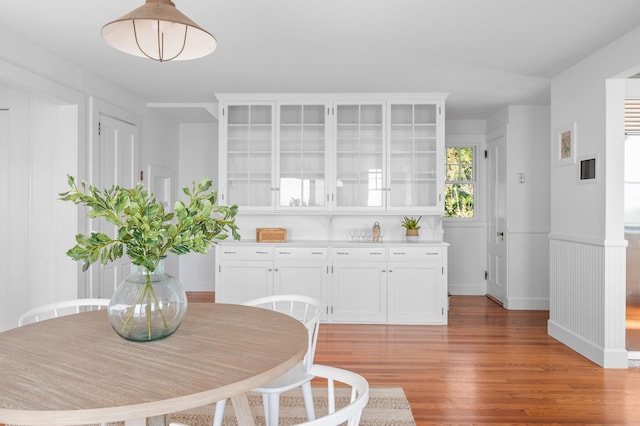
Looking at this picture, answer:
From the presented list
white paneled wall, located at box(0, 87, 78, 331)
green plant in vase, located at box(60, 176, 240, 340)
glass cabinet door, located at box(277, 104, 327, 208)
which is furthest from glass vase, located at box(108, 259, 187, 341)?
glass cabinet door, located at box(277, 104, 327, 208)

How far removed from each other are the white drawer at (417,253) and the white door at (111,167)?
2911mm

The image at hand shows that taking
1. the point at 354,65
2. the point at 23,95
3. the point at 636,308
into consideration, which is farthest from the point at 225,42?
the point at 636,308

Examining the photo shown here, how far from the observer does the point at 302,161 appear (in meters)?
5.20

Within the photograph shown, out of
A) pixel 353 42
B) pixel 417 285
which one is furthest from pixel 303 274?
pixel 353 42

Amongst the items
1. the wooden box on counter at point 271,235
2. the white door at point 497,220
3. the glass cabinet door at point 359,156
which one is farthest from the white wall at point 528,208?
the wooden box on counter at point 271,235

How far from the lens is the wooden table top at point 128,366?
1.14 meters

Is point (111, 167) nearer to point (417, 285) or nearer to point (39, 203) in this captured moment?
point (39, 203)

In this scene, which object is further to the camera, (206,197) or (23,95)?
(23,95)

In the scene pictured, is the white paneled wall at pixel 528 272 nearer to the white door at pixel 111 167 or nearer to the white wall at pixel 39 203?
the white door at pixel 111 167

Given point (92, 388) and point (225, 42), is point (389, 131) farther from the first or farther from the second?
point (92, 388)

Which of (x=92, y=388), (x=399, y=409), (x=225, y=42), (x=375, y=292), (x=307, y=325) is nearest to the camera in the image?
(x=92, y=388)

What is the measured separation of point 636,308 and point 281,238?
11.0ft

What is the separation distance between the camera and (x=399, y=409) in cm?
281

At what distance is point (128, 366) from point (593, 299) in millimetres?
3692
